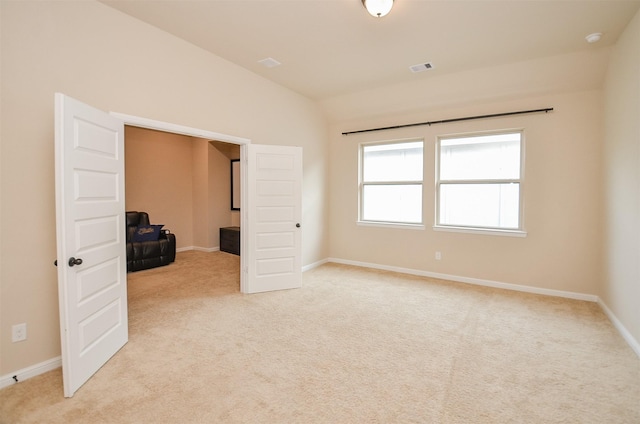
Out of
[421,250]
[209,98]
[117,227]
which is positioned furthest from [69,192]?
[421,250]

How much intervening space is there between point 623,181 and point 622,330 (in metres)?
1.45

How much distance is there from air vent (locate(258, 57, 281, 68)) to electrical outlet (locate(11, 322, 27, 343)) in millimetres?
3419

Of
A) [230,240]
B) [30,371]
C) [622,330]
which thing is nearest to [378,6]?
[622,330]

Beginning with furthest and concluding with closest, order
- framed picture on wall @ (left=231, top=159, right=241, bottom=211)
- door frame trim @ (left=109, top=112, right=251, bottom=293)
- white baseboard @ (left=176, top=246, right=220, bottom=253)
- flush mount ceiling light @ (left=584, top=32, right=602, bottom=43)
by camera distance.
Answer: framed picture on wall @ (left=231, top=159, right=241, bottom=211)
white baseboard @ (left=176, top=246, right=220, bottom=253)
flush mount ceiling light @ (left=584, top=32, right=602, bottom=43)
door frame trim @ (left=109, top=112, right=251, bottom=293)

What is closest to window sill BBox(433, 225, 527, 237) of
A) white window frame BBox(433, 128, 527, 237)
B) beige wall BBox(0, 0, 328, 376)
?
white window frame BBox(433, 128, 527, 237)

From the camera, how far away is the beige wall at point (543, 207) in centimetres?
382

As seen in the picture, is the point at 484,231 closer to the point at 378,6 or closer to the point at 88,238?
the point at 378,6

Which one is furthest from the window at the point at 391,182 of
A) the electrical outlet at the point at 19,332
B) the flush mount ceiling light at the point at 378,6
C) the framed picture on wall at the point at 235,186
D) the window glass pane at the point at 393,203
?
the electrical outlet at the point at 19,332

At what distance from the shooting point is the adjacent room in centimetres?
211

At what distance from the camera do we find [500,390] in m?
2.08

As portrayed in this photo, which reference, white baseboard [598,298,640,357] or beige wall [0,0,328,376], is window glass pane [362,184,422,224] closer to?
white baseboard [598,298,640,357]

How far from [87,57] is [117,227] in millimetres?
1446

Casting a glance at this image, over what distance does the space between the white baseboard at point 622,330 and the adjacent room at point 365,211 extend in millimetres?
25

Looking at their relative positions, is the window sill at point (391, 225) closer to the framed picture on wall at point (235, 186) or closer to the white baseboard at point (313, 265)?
the white baseboard at point (313, 265)
